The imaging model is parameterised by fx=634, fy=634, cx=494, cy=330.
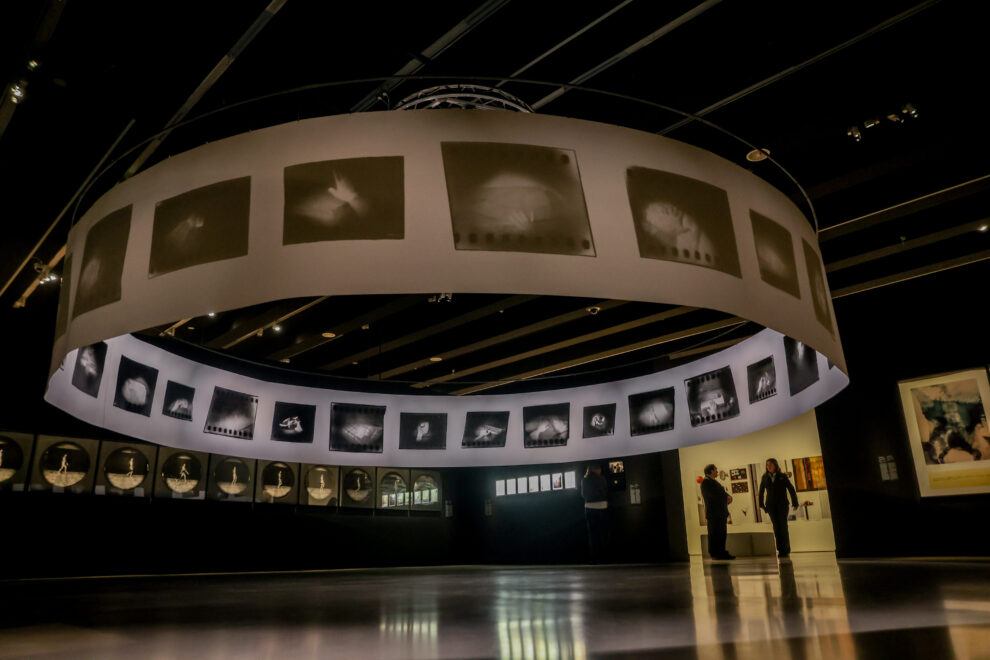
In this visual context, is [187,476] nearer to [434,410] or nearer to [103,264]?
[434,410]

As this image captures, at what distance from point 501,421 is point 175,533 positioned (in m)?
6.09

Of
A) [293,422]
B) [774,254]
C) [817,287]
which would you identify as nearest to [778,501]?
[817,287]

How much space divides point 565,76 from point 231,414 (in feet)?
21.4

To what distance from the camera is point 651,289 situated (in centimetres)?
379

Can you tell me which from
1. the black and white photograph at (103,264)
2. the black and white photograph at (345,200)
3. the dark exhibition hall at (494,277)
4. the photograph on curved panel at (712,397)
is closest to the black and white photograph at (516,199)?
the dark exhibition hall at (494,277)

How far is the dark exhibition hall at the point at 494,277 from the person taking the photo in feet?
11.7

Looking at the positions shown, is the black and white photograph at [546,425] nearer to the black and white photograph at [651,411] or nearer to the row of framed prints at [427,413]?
the row of framed prints at [427,413]

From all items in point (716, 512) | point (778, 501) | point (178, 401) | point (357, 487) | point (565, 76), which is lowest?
point (716, 512)

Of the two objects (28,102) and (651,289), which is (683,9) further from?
(28,102)

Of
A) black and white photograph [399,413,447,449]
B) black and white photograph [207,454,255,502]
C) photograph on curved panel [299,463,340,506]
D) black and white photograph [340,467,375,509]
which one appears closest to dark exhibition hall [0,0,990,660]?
black and white photograph [399,413,447,449]

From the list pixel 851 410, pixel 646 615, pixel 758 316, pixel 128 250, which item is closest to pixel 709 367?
pixel 851 410

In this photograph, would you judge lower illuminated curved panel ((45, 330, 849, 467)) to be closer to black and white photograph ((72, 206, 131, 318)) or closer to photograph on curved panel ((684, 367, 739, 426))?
photograph on curved panel ((684, 367, 739, 426))

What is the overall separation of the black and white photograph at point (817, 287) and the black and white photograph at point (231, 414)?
24.5 ft

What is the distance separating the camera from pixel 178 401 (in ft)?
26.7
